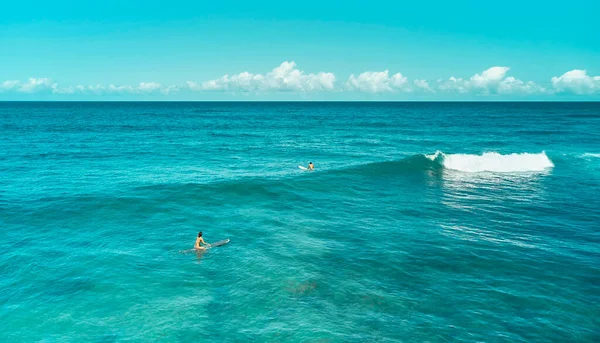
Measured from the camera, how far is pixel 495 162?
194 ft

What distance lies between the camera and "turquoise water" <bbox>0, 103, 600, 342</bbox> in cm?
1908

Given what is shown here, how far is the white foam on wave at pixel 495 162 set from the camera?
57.9 metres

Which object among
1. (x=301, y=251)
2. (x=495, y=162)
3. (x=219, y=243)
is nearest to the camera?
(x=301, y=251)

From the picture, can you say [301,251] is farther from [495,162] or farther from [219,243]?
[495,162]

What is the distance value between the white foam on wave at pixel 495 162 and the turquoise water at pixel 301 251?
38 centimetres

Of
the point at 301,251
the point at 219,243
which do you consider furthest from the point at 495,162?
the point at 219,243

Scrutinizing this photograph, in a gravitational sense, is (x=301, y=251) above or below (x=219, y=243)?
below

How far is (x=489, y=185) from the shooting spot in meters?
47.9

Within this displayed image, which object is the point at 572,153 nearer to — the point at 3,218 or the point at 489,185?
the point at 489,185

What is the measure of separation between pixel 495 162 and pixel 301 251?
45576 mm

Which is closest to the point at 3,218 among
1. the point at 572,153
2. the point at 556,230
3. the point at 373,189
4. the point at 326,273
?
the point at 326,273

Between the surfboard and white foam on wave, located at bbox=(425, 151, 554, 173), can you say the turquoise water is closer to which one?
white foam on wave, located at bbox=(425, 151, 554, 173)

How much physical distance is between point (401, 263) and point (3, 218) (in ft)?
120

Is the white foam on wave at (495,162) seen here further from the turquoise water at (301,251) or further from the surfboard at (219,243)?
the surfboard at (219,243)
